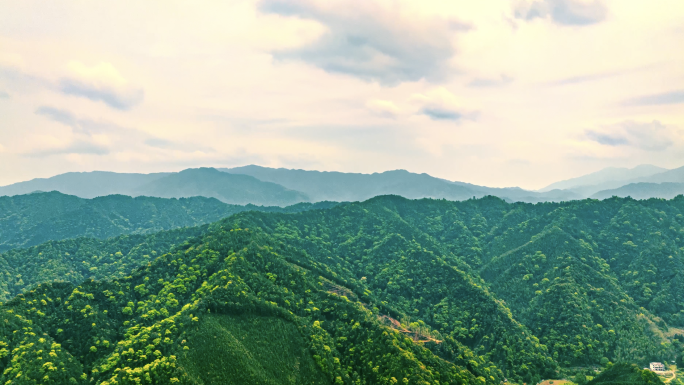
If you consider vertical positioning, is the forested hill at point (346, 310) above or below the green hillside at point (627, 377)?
above

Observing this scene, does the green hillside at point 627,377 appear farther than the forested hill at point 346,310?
Yes

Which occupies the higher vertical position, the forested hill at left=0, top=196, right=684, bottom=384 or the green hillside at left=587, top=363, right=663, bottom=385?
the forested hill at left=0, top=196, right=684, bottom=384

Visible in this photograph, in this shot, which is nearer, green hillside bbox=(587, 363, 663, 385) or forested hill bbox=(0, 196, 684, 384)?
forested hill bbox=(0, 196, 684, 384)

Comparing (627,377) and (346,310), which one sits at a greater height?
(346,310)

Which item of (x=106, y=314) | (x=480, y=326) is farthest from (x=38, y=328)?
(x=480, y=326)

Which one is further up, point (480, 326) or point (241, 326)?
point (241, 326)

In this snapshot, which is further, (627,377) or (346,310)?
(346,310)

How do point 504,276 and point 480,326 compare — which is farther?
point 504,276

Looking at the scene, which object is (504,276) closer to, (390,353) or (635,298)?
(635,298)
